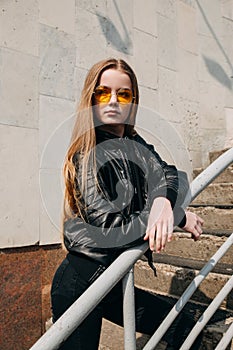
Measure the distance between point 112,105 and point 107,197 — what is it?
403 mm

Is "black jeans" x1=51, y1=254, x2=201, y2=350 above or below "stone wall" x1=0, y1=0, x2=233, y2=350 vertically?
below

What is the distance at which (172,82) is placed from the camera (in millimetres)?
4238

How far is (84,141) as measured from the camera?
1.39 m

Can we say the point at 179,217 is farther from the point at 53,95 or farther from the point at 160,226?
the point at 53,95

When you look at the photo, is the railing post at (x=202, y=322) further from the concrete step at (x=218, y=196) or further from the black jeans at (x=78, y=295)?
the concrete step at (x=218, y=196)

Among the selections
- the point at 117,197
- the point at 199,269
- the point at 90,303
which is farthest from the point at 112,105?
the point at 199,269

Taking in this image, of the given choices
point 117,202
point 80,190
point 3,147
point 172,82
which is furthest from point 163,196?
point 172,82

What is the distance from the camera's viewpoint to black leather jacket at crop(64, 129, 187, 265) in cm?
125

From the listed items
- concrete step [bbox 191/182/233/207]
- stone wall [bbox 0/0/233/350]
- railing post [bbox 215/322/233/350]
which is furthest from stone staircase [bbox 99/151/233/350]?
stone wall [bbox 0/0/233/350]

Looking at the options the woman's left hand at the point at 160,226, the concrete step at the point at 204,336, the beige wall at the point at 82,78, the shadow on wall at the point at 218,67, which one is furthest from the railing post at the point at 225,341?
the shadow on wall at the point at 218,67

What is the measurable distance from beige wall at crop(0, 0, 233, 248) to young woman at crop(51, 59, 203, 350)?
0.53 meters

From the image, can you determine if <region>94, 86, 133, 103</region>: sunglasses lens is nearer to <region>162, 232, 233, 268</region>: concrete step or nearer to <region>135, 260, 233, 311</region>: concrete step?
<region>135, 260, 233, 311</region>: concrete step

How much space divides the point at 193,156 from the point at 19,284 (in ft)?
8.95

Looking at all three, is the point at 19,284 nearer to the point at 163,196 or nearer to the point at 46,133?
the point at 46,133
